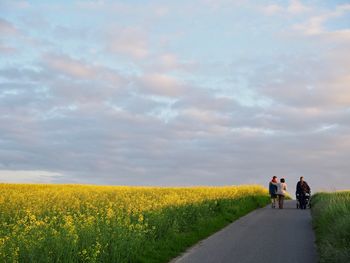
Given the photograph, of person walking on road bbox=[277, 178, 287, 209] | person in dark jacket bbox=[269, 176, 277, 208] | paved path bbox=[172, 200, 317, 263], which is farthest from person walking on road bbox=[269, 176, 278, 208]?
paved path bbox=[172, 200, 317, 263]

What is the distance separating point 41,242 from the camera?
41.9ft

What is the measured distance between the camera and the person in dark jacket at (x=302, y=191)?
113 feet

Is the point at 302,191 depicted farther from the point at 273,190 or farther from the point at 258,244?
the point at 258,244

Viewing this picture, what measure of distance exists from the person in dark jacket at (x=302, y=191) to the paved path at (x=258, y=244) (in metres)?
9.89

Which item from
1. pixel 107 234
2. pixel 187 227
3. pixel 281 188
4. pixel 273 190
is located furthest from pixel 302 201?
pixel 107 234

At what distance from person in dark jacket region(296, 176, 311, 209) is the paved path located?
32.4 feet

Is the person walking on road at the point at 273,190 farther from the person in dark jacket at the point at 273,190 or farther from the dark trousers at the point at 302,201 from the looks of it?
the dark trousers at the point at 302,201

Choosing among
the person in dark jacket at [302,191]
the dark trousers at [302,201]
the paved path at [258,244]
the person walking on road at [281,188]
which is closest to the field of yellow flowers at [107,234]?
the paved path at [258,244]

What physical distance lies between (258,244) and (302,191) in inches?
754

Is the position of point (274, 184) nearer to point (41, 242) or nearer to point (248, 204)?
point (248, 204)

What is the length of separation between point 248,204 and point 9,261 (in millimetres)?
22688

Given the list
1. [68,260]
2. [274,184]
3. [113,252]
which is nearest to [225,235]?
[113,252]

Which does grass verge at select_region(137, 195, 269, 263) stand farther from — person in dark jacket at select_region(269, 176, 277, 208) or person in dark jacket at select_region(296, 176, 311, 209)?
person in dark jacket at select_region(296, 176, 311, 209)

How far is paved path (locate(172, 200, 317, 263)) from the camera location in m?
14.6
